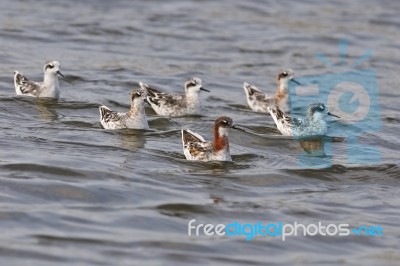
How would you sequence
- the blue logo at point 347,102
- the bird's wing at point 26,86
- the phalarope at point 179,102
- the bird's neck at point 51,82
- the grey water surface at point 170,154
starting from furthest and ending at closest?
the bird's neck at point 51,82 → the bird's wing at point 26,86 → the phalarope at point 179,102 → the blue logo at point 347,102 → the grey water surface at point 170,154

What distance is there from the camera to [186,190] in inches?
610

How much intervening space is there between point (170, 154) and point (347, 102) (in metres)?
8.02

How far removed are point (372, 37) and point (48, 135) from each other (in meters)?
16.2

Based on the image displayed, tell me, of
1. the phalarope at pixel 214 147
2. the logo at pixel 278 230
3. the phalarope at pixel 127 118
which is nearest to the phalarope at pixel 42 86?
the phalarope at pixel 127 118

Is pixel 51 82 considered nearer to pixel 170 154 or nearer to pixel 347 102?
pixel 170 154

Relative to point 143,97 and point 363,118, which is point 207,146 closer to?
point 143,97

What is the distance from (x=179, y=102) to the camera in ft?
71.4

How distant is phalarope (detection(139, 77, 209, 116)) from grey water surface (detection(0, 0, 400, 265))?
32cm

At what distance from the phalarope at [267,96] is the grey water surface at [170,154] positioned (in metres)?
0.33

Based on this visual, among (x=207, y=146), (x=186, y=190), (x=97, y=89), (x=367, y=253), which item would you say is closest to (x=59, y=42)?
(x=97, y=89)

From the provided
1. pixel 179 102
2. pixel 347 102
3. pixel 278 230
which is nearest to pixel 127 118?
pixel 179 102

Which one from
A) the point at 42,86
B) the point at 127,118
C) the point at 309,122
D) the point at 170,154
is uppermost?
the point at 42,86

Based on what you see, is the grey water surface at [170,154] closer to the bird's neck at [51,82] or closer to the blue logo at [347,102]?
the blue logo at [347,102]

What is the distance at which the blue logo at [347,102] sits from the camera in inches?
750
